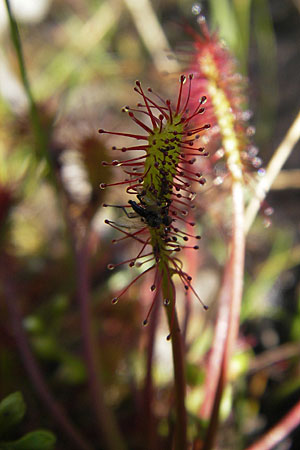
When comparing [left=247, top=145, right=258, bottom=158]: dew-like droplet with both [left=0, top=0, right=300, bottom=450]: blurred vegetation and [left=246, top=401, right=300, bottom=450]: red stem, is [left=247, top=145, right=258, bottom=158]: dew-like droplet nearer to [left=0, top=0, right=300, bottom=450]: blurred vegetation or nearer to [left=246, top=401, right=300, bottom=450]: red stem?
[left=0, top=0, right=300, bottom=450]: blurred vegetation

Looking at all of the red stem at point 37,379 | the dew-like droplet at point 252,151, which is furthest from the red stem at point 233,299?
the red stem at point 37,379

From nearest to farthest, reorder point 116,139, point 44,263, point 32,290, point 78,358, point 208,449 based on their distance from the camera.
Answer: point 208,449 < point 78,358 < point 32,290 < point 44,263 < point 116,139

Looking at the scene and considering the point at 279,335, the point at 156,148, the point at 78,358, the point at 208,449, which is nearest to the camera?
the point at 156,148

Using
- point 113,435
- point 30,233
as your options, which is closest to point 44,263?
point 30,233

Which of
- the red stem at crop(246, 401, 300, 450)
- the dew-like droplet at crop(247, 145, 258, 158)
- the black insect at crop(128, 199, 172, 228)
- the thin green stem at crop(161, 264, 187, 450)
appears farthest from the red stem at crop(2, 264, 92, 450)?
the dew-like droplet at crop(247, 145, 258, 158)

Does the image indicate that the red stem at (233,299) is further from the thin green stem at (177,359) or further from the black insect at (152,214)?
the black insect at (152,214)

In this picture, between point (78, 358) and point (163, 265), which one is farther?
point (78, 358)

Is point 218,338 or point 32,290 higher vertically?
point 32,290

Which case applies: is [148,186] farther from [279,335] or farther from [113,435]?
[279,335]
